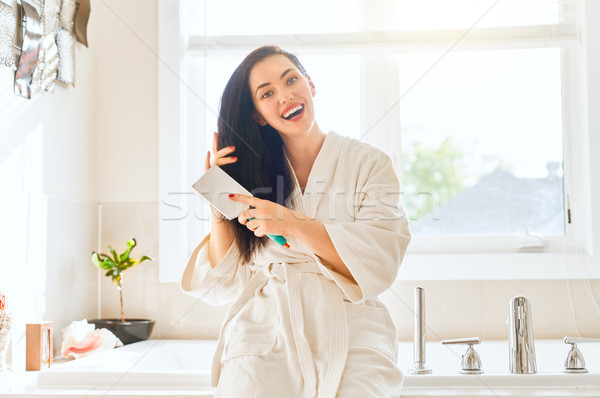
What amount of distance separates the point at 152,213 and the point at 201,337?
464mm

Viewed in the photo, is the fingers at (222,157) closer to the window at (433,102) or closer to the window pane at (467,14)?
the window at (433,102)

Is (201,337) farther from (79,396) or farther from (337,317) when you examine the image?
(337,317)

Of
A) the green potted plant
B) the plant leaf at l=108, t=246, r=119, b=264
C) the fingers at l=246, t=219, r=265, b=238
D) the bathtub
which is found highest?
the fingers at l=246, t=219, r=265, b=238

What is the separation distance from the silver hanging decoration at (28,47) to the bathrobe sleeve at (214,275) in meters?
0.70

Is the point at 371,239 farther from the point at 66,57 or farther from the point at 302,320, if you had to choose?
the point at 66,57

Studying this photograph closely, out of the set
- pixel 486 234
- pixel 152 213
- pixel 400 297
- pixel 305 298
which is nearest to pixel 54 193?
pixel 152 213

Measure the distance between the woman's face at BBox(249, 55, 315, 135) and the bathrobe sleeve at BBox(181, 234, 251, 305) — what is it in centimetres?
32

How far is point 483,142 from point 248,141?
1.07 meters

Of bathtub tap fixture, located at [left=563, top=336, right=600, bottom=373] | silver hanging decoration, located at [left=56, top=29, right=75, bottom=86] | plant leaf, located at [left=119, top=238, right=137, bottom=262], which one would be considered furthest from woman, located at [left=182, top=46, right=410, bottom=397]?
silver hanging decoration, located at [left=56, top=29, right=75, bottom=86]

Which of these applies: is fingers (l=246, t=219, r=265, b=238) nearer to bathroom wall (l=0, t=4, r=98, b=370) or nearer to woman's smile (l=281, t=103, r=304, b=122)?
woman's smile (l=281, t=103, r=304, b=122)

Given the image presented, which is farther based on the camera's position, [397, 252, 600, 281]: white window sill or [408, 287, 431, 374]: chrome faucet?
[397, 252, 600, 281]: white window sill

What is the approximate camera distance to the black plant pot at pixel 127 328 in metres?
2.03

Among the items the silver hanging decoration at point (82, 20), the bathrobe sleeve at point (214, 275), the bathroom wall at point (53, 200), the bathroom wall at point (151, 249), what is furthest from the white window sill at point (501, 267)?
the silver hanging decoration at point (82, 20)

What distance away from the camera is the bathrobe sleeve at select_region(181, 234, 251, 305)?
154cm
